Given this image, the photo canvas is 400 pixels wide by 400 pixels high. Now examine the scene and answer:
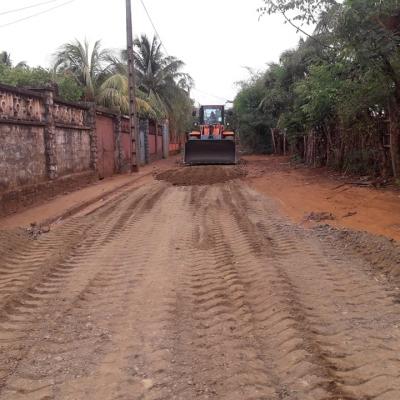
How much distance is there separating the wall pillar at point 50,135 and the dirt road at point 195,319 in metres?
6.08

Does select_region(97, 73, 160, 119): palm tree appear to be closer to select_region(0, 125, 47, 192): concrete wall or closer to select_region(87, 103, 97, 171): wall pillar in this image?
select_region(87, 103, 97, 171): wall pillar

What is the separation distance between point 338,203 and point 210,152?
16.4 metres

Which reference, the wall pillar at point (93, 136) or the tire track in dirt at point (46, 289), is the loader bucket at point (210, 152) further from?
the tire track in dirt at point (46, 289)

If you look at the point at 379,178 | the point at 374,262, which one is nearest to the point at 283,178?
the point at 379,178

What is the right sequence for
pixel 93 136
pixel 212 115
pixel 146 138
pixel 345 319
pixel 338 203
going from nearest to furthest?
pixel 345 319
pixel 338 203
pixel 93 136
pixel 212 115
pixel 146 138

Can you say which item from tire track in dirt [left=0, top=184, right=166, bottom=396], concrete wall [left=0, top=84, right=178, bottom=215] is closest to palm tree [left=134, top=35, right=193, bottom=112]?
concrete wall [left=0, top=84, right=178, bottom=215]

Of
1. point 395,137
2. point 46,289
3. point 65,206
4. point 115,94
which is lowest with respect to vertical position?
point 46,289

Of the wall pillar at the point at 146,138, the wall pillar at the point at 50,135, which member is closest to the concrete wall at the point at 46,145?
the wall pillar at the point at 50,135

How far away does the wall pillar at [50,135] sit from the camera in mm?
13969

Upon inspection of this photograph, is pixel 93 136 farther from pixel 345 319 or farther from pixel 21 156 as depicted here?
pixel 345 319

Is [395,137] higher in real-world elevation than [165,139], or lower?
lower

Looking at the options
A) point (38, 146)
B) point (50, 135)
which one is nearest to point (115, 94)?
point (50, 135)

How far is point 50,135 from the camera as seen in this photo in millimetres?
14078

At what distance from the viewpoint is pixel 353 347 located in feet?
12.5
